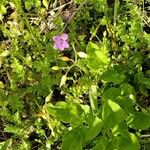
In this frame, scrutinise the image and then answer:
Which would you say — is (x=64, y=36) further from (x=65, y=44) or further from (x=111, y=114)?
(x=111, y=114)

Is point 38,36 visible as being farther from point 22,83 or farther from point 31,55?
point 22,83

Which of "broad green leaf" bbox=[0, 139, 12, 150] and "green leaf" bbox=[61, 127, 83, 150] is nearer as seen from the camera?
"green leaf" bbox=[61, 127, 83, 150]

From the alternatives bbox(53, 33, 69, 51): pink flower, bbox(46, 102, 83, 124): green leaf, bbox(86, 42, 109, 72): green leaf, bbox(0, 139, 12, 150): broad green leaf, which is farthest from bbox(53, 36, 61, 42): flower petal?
bbox(0, 139, 12, 150): broad green leaf

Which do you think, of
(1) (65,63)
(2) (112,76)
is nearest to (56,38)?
(1) (65,63)

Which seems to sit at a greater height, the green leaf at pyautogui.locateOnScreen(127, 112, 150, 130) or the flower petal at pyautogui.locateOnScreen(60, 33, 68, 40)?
the flower petal at pyautogui.locateOnScreen(60, 33, 68, 40)

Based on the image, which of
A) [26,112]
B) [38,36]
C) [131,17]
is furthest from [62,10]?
[26,112]

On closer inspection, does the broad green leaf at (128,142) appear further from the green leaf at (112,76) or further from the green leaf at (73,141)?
the green leaf at (112,76)

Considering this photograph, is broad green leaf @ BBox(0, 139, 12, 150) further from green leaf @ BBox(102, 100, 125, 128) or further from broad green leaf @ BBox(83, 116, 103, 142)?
green leaf @ BBox(102, 100, 125, 128)
